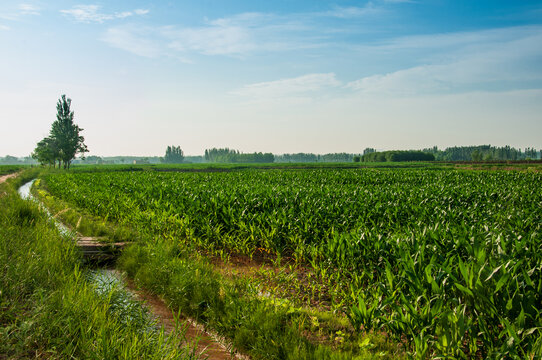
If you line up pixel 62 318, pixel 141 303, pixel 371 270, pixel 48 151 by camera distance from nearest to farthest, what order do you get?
1. pixel 62 318
2. pixel 141 303
3. pixel 371 270
4. pixel 48 151

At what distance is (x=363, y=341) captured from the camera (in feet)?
13.2

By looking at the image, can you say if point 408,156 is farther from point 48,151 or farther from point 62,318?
point 62,318

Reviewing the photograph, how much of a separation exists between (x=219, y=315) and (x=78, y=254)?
4.44m

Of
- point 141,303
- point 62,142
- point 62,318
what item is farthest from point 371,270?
point 62,142

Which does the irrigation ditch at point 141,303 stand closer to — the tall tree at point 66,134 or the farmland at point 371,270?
the farmland at point 371,270

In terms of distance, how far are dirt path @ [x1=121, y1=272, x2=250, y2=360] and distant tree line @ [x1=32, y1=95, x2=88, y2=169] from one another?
2989 inches

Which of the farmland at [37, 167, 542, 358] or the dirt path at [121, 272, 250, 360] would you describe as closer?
Answer: the farmland at [37, 167, 542, 358]

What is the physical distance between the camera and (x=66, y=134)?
70562 millimetres

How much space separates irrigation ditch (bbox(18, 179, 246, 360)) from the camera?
4.38 meters

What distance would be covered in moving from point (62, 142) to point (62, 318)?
256ft

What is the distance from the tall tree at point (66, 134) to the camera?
225 feet

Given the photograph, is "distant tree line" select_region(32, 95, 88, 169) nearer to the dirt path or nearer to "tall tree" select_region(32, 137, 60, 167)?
"tall tree" select_region(32, 137, 60, 167)

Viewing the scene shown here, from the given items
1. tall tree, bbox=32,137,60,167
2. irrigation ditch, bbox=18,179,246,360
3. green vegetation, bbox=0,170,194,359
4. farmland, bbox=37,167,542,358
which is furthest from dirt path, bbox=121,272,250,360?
tall tree, bbox=32,137,60,167

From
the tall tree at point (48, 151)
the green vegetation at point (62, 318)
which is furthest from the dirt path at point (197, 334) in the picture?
the tall tree at point (48, 151)
